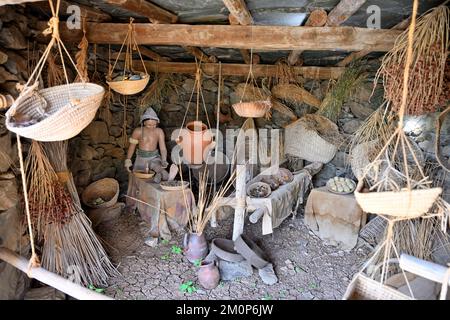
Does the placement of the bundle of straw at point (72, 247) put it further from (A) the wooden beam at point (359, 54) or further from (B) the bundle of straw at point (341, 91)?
(B) the bundle of straw at point (341, 91)

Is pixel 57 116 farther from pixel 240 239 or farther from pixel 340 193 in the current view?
pixel 340 193

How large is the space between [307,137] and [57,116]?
3292mm

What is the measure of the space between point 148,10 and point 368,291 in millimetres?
2169

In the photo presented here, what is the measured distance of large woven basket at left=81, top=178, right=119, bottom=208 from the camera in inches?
137

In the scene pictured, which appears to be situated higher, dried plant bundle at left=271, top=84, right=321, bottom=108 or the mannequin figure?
dried plant bundle at left=271, top=84, right=321, bottom=108

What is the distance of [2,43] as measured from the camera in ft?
6.41

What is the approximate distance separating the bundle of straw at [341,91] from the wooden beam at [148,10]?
223 cm

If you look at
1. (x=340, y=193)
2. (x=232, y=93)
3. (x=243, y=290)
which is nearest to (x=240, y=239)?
(x=243, y=290)

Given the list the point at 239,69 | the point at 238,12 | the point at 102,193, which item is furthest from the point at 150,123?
the point at 238,12

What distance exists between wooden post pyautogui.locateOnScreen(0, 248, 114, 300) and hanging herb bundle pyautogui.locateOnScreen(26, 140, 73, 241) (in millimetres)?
571

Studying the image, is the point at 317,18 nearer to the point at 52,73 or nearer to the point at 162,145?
the point at 52,73

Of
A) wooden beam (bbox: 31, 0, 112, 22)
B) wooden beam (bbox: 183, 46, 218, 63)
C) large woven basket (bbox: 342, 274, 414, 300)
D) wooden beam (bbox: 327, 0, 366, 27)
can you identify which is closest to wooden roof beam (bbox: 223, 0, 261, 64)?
wooden beam (bbox: 327, 0, 366, 27)

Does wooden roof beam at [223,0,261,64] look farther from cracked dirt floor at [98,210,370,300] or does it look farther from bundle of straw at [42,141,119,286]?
cracked dirt floor at [98,210,370,300]
